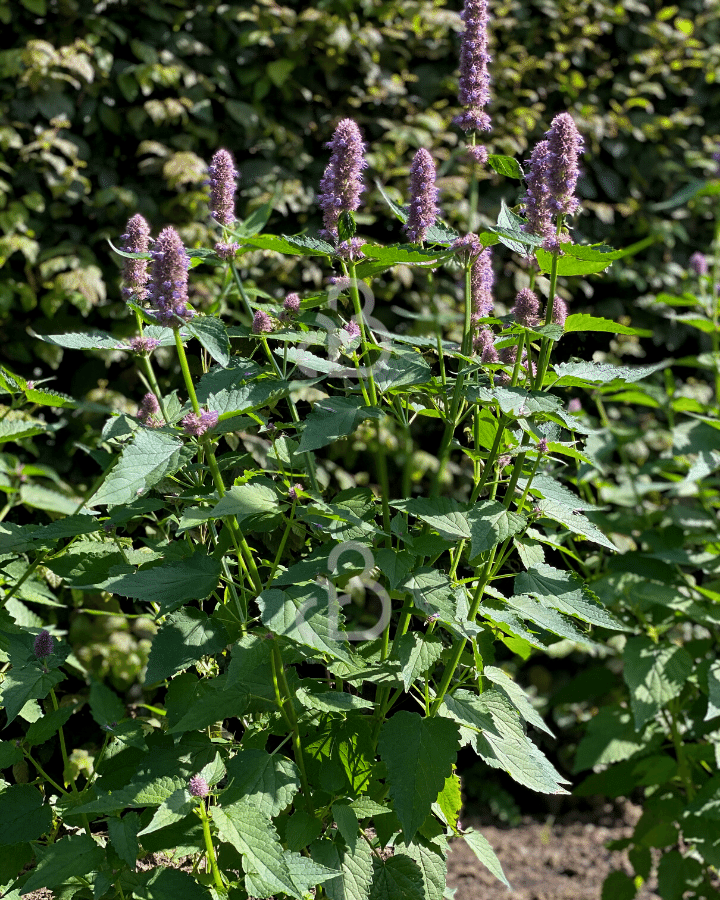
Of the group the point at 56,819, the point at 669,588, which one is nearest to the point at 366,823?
the point at 56,819

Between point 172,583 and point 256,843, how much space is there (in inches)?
15.0

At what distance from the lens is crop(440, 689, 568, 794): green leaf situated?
1.39 m

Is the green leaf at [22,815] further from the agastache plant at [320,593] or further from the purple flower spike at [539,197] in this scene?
the purple flower spike at [539,197]

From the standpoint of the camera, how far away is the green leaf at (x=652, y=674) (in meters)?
2.31

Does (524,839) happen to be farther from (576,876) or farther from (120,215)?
(120,215)

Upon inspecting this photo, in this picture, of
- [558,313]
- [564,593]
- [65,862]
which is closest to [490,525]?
[564,593]

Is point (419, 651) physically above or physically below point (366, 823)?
above

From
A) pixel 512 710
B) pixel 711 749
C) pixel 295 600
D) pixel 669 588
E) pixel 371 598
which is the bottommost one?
pixel 371 598

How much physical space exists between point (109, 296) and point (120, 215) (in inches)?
11.6

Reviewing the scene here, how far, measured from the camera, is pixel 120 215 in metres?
3.10

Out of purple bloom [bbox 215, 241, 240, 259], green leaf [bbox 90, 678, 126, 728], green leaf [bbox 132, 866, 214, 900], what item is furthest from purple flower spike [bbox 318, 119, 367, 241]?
green leaf [bbox 132, 866, 214, 900]

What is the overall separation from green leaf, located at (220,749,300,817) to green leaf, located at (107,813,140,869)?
0.55 feet

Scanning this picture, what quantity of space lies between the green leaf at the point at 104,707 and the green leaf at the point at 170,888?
0.29 meters

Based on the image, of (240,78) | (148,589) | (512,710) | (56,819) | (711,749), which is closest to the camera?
(148,589)
